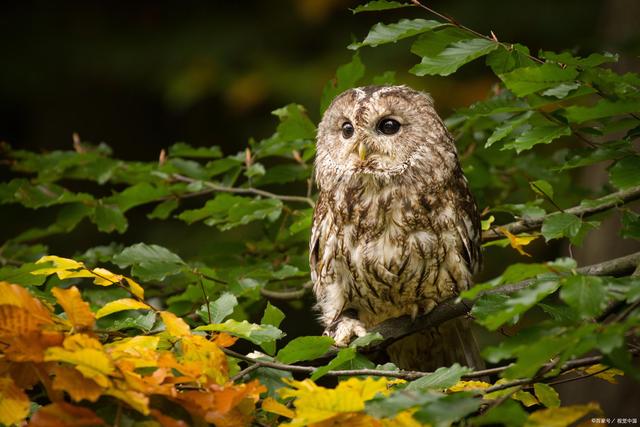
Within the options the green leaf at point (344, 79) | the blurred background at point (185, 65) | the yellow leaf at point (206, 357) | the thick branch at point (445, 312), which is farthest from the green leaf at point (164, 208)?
the blurred background at point (185, 65)

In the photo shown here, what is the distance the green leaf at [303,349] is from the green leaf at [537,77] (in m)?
0.70

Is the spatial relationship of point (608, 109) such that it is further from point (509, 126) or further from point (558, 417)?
point (558, 417)

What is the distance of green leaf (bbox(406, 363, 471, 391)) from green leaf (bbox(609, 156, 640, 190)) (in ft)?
2.02

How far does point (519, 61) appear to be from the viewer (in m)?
2.10

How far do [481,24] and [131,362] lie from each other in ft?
16.9

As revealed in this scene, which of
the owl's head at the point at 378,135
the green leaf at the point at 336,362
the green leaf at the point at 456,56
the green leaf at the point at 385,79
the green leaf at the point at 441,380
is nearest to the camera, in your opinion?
the green leaf at the point at 441,380

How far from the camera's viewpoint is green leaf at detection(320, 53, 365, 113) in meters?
2.81

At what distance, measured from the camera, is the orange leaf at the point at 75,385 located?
1.39 metres

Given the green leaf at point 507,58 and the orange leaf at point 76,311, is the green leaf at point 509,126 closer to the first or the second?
the green leaf at point 507,58

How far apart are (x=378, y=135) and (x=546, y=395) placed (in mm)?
1271

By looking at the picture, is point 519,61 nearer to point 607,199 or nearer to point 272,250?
point 607,199

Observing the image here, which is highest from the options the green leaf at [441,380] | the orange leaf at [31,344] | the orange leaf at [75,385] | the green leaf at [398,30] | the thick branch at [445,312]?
the green leaf at [398,30]

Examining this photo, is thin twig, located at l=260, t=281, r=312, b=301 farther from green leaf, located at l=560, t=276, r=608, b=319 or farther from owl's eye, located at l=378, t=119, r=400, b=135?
green leaf, located at l=560, t=276, r=608, b=319

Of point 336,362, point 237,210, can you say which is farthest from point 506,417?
point 237,210
